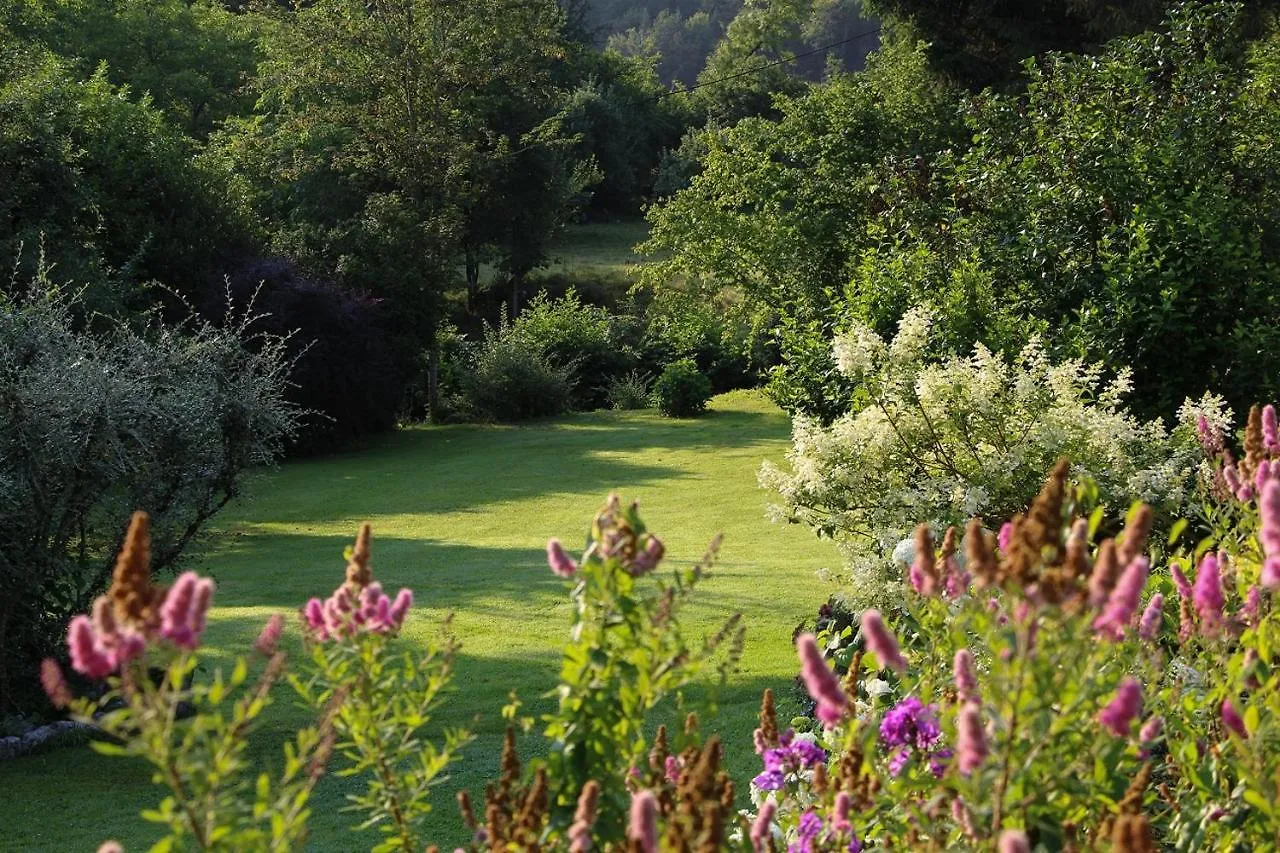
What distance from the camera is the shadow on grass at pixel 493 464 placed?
66.8ft

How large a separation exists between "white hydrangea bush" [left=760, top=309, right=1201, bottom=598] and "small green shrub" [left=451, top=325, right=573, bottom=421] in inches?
852

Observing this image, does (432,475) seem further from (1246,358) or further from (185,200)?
(1246,358)

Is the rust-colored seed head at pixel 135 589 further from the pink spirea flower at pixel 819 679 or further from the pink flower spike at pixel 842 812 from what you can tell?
the pink flower spike at pixel 842 812

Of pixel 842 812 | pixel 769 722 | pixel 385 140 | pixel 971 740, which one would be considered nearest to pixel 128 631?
pixel 971 740

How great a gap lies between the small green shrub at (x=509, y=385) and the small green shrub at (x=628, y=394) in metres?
1.71

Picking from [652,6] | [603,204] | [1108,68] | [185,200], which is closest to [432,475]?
[185,200]

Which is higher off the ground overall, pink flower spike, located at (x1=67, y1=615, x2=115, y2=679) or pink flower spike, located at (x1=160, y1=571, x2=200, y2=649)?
pink flower spike, located at (x1=160, y1=571, x2=200, y2=649)

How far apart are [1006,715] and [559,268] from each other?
4275 centimetres

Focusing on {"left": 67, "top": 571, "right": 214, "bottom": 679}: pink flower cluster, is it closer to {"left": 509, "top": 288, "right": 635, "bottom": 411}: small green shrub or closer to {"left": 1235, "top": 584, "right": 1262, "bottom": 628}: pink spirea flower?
{"left": 1235, "top": 584, "right": 1262, "bottom": 628}: pink spirea flower

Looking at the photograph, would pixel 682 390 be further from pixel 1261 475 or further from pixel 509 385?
pixel 1261 475

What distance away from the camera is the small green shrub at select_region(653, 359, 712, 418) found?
2930 centimetres

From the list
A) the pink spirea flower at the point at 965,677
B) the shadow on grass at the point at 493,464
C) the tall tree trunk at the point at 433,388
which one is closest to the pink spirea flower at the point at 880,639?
the pink spirea flower at the point at 965,677

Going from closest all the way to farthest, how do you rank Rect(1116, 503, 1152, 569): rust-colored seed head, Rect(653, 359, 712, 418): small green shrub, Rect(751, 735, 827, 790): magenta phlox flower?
Rect(1116, 503, 1152, 569): rust-colored seed head < Rect(751, 735, 827, 790): magenta phlox flower < Rect(653, 359, 712, 418): small green shrub

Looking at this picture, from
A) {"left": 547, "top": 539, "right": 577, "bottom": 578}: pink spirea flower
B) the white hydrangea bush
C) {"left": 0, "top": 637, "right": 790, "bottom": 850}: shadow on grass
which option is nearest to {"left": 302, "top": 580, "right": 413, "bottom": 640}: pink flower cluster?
{"left": 547, "top": 539, "right": 577, "bottom": 578}: pink spirea flower
